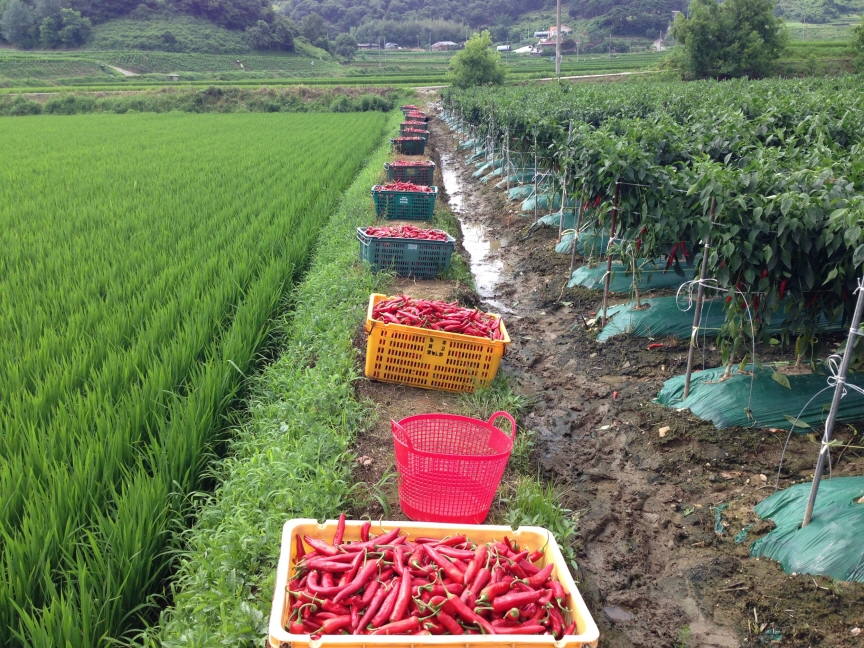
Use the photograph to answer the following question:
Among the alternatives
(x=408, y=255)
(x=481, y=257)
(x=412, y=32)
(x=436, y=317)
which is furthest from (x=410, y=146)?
(x=412, y=32)

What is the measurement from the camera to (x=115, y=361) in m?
3.94

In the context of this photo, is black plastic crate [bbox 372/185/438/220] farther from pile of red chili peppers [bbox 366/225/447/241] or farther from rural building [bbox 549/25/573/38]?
rural building [bbox 549/25/573/38]

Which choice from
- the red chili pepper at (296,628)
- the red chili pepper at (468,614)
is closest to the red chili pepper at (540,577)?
the red chili pepper at (468,614)

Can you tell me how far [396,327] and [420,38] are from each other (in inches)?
4374

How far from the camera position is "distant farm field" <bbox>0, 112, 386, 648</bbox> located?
2.49m

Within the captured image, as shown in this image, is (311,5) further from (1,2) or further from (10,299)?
(10,299)

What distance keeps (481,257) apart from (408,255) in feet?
9.49

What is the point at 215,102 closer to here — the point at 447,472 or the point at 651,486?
the point at 651,486

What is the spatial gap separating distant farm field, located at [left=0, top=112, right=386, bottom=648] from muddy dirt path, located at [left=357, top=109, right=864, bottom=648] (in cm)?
125

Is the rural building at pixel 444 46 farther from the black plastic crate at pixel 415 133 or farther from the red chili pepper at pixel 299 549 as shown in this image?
the red chili pepper at pixel 299 549

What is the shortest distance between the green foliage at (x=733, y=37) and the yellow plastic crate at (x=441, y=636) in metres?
42.1

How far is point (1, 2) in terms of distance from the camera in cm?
6159

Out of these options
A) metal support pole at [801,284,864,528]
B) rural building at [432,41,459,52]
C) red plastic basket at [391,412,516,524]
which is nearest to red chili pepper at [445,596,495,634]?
red plastic basket at [391,412,516,524]

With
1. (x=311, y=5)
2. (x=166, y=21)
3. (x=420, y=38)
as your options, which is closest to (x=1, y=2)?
(x=166, y=21)
